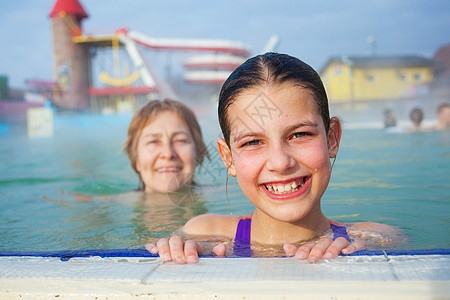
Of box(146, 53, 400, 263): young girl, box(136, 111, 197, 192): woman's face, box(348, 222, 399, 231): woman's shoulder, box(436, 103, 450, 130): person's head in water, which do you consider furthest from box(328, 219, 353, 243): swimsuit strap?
box(436, 103, 450, 130): person's head in water

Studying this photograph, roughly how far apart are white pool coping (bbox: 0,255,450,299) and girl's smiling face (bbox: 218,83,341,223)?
42cm

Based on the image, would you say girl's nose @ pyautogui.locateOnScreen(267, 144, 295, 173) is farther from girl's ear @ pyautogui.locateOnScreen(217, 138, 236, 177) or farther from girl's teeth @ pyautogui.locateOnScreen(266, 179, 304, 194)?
girl's ear @ pyautogui.locateOnScreen(217, 138, 236, 177)

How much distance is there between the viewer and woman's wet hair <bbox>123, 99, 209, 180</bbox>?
385cm

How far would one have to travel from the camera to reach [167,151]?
3693 millimetres

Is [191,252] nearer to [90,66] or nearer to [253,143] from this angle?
[253,143]

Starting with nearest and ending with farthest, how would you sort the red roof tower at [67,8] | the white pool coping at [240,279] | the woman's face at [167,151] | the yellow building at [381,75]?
1. the white pool coping at [240,279]
2. the woman's face at [167,151]
3. the yellow building at [381,75]
4. the red roof tower at [67,8]

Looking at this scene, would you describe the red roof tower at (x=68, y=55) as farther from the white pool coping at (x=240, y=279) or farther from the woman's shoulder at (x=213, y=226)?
the white pool coping at (x=240, y=279)

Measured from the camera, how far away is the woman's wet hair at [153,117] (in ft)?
12.6

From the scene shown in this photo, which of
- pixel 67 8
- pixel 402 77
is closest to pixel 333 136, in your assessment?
pixel 402 77

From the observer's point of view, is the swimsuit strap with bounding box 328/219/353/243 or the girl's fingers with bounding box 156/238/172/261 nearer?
the girl's fingers with bounding box 156/238/172/261

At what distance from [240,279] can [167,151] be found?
247cm

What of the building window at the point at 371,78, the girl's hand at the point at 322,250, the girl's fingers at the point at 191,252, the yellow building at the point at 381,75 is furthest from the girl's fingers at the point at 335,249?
the building window at the point at 371,78

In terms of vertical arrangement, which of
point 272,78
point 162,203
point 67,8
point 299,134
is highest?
→ point 67,8

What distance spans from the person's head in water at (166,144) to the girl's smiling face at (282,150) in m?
1.84
